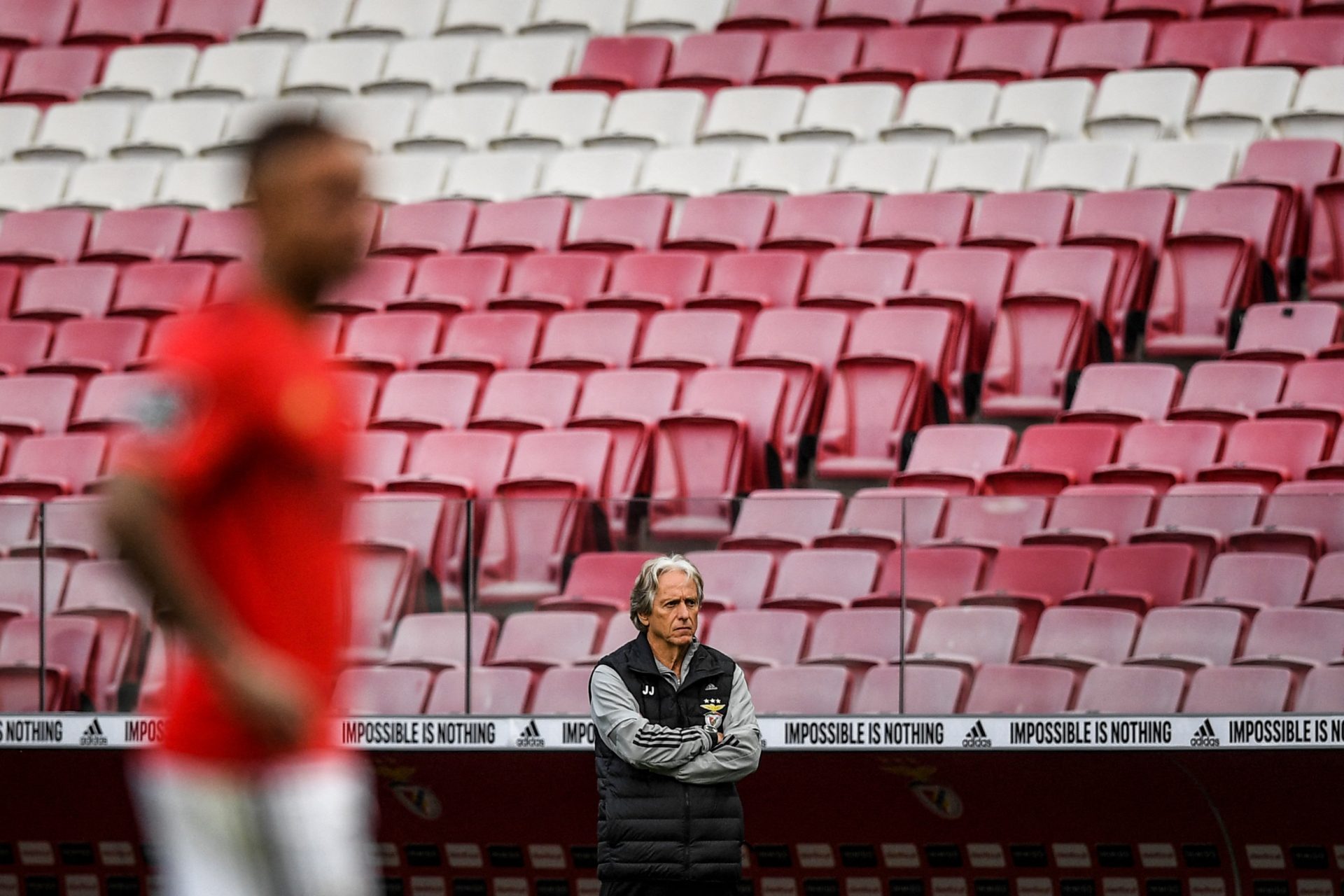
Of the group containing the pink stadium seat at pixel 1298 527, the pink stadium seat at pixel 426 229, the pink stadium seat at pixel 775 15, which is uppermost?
the pink stadium seat at pixel 775 15

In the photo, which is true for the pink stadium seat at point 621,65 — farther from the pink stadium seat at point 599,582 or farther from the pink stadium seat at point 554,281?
the pink stadium seat at point 599,582

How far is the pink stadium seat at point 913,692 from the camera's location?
20.6ft

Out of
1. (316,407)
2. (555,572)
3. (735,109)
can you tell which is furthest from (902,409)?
(316,407)

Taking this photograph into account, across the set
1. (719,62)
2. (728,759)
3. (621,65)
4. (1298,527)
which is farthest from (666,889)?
(621,65)

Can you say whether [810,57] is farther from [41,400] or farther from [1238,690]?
[1238,690]

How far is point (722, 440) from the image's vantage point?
8.41m

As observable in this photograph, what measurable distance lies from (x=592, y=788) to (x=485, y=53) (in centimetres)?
716

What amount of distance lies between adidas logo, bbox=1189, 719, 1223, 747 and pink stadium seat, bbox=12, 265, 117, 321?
6.74 metres

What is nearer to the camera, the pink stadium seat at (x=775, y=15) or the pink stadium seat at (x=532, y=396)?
the pink stadium seat at (x=532, y=396)

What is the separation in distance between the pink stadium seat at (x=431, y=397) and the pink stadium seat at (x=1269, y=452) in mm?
3375

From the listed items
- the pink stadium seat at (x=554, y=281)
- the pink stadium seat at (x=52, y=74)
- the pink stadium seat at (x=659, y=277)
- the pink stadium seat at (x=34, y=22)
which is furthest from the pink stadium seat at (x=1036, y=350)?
the pink stadium seat at (x=34, y=22)

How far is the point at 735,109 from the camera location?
1166 centimetres

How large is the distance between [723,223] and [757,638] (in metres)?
4.38

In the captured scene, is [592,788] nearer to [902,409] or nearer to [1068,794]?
[1068,794]
